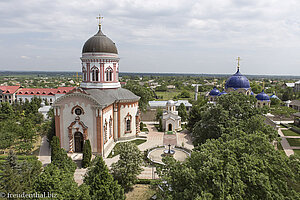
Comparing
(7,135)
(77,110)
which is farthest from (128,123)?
(7,135)

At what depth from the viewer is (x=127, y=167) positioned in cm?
1902

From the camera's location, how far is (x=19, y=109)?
5225 centimetres

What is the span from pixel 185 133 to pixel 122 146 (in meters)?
19.7

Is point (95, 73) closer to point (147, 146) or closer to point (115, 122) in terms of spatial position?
point (115, 122)

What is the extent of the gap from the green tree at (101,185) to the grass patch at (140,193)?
3730 millimetres

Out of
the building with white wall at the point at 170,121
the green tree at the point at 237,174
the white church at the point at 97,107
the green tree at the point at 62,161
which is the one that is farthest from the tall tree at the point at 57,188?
the building with white wall at the point at 170,121

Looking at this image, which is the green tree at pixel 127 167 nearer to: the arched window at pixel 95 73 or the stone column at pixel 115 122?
the stone column at pixel 115 122

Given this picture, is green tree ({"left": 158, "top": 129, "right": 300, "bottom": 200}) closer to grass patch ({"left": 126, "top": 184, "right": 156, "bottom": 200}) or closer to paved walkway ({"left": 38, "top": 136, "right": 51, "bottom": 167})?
grass patch ({"left": 126, "top": 184, "right": 156, "bottom": 200})

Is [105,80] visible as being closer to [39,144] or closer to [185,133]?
[39,144]

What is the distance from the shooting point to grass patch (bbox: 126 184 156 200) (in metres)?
17.9

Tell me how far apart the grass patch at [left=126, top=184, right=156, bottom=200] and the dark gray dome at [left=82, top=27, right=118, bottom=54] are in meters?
20.0

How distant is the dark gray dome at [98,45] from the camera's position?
1195 inches

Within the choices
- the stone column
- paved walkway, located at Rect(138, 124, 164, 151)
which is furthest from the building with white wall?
the stone column

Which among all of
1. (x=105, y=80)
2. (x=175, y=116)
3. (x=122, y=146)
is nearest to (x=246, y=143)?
(x=122, y=146)
